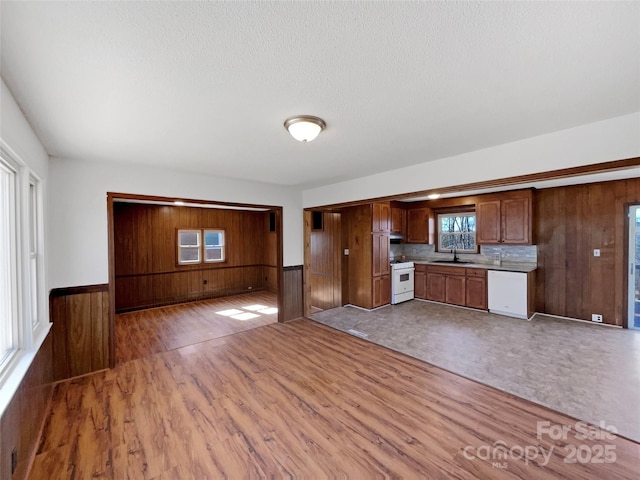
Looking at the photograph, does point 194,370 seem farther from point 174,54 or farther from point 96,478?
point 174,54

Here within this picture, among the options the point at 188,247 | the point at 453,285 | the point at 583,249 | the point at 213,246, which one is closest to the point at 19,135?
the point at 188,247

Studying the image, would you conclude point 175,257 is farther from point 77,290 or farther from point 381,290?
point 381,290

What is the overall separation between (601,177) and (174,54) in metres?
5.57

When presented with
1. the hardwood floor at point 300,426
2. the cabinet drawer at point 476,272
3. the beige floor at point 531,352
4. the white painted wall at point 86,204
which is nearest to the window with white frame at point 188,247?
the white painted wall at point 86,204

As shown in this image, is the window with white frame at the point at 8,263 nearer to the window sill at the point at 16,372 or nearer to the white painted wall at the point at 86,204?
the window sill at the point at 16,372

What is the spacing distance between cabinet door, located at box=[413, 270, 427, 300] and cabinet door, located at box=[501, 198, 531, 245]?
1.69 metres

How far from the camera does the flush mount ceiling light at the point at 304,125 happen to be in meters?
1.99

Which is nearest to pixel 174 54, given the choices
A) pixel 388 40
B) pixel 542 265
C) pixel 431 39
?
pixel 388 40

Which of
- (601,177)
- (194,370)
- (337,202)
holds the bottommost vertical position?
(194,370)

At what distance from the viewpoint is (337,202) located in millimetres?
4473

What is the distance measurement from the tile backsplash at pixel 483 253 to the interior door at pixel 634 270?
117cm

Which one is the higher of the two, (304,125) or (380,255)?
(304,125)

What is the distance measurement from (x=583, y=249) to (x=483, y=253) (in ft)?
5.01

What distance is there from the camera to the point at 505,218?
5.05 m
